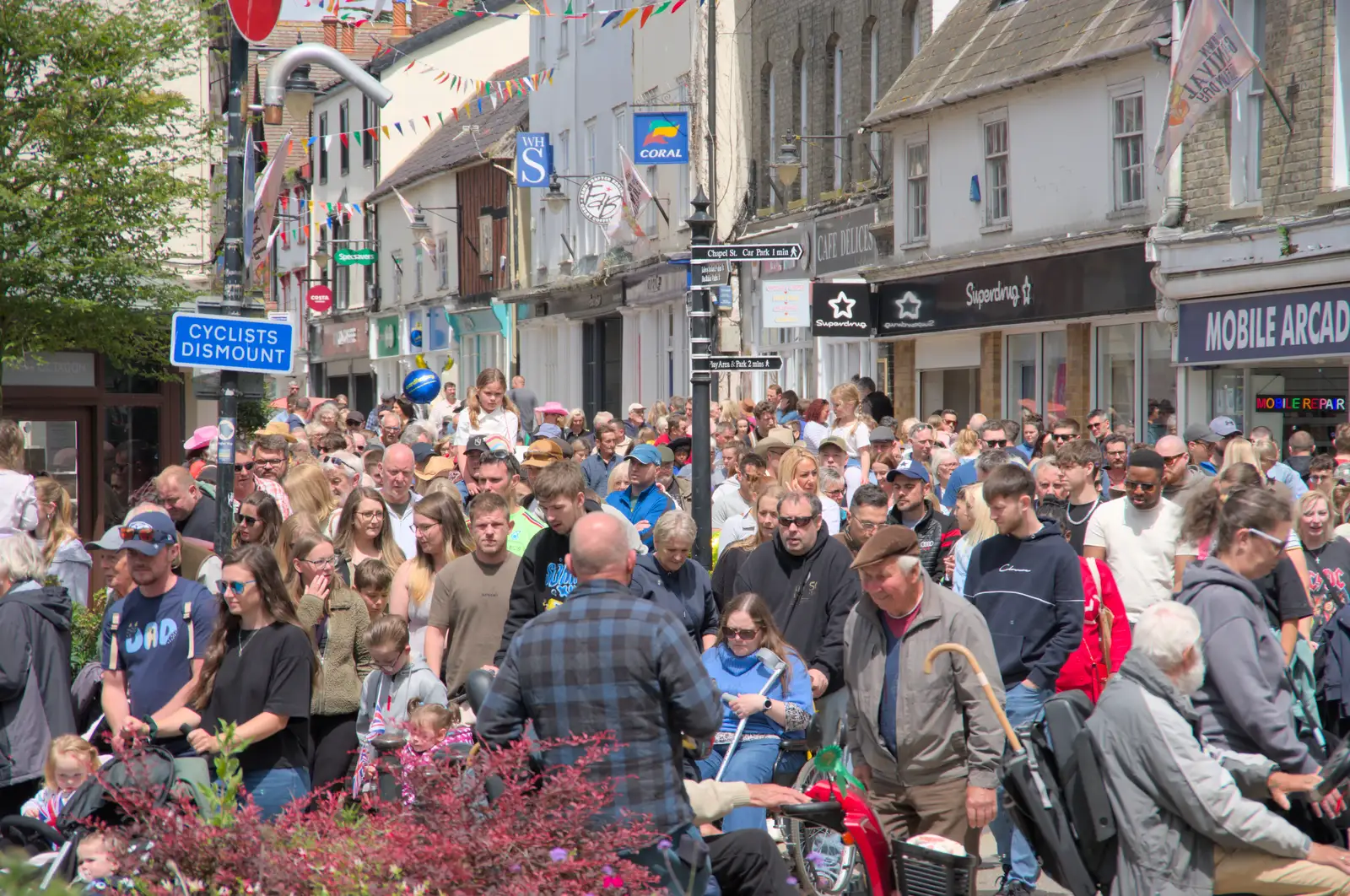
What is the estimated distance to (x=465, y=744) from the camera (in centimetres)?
571

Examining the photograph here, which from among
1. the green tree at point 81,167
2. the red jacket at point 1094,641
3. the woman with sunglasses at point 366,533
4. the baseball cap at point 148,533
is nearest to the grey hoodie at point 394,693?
the baseball cap at point 148,533

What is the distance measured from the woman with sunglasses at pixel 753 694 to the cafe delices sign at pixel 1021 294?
12732 millimetres

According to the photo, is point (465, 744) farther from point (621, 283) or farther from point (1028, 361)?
point (621, 283)

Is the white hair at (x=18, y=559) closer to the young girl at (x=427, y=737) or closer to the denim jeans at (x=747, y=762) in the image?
the young girl at (x=427, y=737)

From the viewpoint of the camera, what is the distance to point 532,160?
34438mm

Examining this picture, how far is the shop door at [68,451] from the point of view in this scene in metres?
22.6

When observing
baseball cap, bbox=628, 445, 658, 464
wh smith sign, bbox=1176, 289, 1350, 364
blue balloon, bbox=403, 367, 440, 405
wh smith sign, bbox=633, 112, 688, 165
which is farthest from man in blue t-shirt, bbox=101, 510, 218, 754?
wh smith sign, bbox=633, 112, 688, 165

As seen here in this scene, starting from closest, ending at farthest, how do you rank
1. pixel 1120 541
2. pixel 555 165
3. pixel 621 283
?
pixel 1120 541, pixel 621 283, pixel 555 165

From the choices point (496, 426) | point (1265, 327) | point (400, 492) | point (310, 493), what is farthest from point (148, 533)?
point (1265, 327)

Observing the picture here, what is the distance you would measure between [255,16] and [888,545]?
6.93m

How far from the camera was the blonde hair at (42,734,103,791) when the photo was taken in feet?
21.1

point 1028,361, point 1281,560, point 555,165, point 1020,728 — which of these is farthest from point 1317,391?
point 555,165

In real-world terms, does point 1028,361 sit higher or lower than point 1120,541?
higher

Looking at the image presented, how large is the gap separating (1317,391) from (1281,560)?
10374 mm
